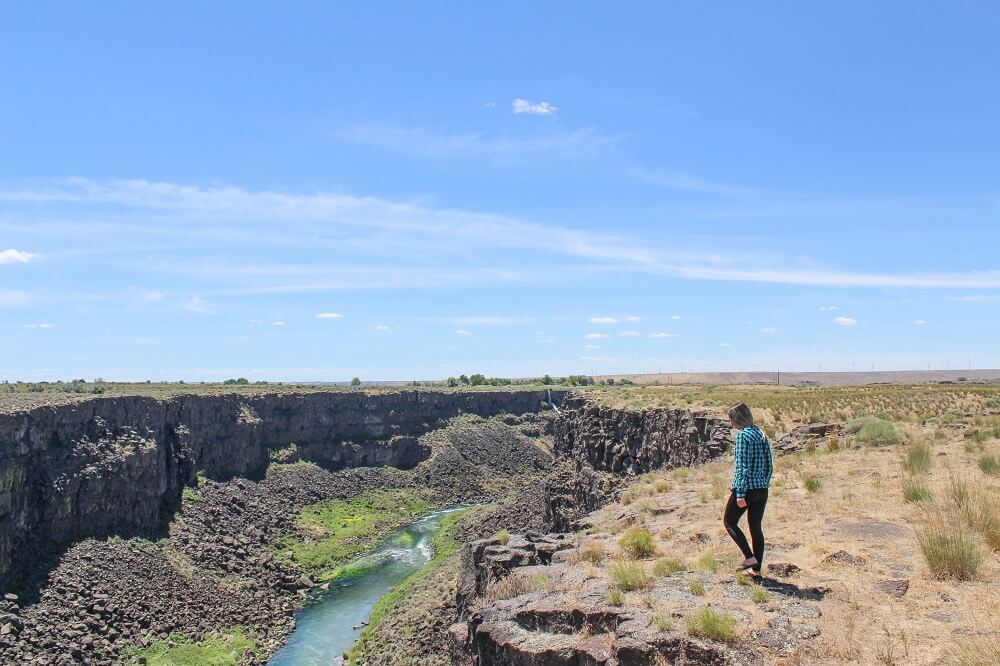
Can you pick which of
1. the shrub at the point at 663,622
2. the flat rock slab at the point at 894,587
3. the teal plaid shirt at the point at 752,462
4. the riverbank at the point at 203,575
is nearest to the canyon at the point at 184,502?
the riverbank at the point at 203,575

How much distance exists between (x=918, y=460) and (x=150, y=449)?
174ft

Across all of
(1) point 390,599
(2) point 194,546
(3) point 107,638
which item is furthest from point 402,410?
(3) point 107,638

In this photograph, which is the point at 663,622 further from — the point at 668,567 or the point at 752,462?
the point at 668,567

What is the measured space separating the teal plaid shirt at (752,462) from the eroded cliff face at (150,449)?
41.5 meters

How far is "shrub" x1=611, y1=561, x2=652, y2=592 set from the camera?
11164 millimetres

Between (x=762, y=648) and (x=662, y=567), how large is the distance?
382 cm

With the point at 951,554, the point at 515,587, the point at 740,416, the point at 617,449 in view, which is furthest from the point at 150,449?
the point at 951,554

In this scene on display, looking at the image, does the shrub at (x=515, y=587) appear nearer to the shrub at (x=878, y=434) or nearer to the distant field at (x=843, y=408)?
the shrub at (x=878, y=434)

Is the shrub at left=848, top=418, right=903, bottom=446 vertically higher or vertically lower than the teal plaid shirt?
lower

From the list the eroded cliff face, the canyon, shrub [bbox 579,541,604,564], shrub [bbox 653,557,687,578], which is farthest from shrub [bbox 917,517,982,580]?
the eroded cliff face

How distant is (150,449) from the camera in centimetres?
5378

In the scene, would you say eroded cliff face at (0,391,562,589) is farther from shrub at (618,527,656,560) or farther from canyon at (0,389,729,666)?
shrub at (618,527,656,560)

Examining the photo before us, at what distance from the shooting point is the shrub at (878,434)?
23.1m

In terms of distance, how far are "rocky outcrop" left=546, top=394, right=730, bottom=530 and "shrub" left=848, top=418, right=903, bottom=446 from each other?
573cm
